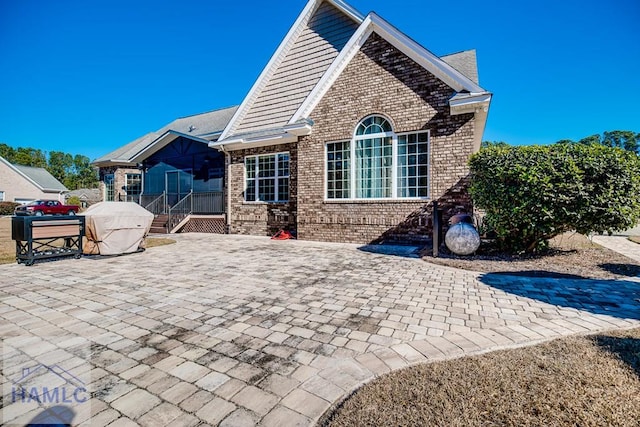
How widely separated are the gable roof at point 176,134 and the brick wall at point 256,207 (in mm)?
3299

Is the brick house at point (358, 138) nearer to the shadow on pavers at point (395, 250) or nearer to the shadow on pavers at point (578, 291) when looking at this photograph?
the shadow on pavers at point (395, 250)

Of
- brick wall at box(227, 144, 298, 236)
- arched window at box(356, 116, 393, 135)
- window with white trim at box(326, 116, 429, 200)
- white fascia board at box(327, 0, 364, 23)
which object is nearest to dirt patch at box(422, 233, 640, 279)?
window with white trim at box(326, 116, 429, 200)

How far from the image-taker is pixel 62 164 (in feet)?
256

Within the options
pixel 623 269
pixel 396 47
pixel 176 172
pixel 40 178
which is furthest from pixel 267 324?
pixel 40 178

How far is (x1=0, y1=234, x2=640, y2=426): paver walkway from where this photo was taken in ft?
6.82

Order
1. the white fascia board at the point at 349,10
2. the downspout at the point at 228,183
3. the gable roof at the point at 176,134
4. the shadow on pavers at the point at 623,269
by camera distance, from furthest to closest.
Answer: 1. the gable roof at the point at 176,134
2. the downspout at the point at 228,183
3. the white fascia board at the point at 349,10
4. the shadow on pavers at the point at 623,269

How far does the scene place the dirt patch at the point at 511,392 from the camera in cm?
177

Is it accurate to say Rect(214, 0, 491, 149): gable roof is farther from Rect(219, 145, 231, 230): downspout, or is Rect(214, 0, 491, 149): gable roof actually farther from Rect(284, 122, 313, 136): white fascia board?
Rect(219, 145, 231, 230): downspout

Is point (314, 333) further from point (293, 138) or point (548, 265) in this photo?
point (293, 138)

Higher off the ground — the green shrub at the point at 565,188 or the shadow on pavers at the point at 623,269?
the green shrub at the point at 565,188

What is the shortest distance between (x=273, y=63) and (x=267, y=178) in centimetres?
574

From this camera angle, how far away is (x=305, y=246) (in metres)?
9.79

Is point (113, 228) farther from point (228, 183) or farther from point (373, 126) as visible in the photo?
point (373, 126)

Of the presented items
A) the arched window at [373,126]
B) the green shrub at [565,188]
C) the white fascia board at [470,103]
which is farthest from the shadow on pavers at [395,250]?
the white fascia board at [470,103]
